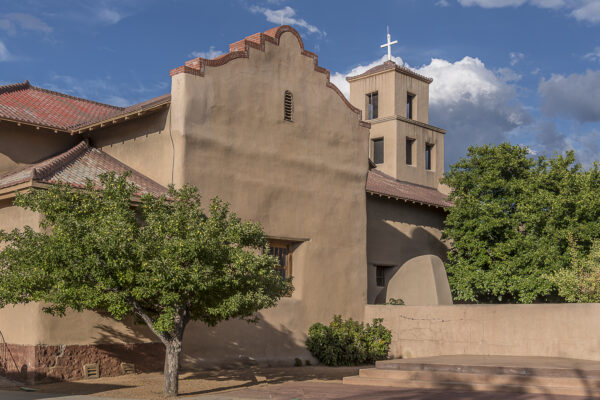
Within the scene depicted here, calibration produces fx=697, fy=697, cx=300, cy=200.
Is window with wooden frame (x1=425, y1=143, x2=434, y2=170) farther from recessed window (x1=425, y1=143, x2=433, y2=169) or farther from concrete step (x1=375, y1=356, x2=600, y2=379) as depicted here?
concrete step (x1=375, y1=356, x2=600, y2=379)

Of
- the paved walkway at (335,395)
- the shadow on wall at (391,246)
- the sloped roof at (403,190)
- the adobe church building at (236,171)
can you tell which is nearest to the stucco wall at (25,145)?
the adobe church building at (236,171)

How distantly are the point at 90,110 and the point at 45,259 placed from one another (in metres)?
12.4

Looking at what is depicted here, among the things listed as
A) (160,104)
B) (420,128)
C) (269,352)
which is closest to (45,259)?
(160,104)

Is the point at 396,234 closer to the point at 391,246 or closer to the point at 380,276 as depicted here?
the point at 391,246

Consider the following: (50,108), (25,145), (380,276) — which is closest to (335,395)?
(25,145)

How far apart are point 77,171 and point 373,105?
22.6 metres

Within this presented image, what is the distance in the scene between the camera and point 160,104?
2078cm

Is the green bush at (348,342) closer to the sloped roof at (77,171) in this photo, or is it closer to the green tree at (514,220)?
the green tree at (514,220)

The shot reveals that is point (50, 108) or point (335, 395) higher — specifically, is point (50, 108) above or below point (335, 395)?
above

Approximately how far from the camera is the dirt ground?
1609 centimetres

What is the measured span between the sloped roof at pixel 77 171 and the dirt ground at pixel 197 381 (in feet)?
16.4

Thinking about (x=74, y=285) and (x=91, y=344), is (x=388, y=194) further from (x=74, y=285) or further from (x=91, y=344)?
(x=74, y=285)

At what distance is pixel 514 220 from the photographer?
1148 inches

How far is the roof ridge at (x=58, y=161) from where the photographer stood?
1783 centimetres
